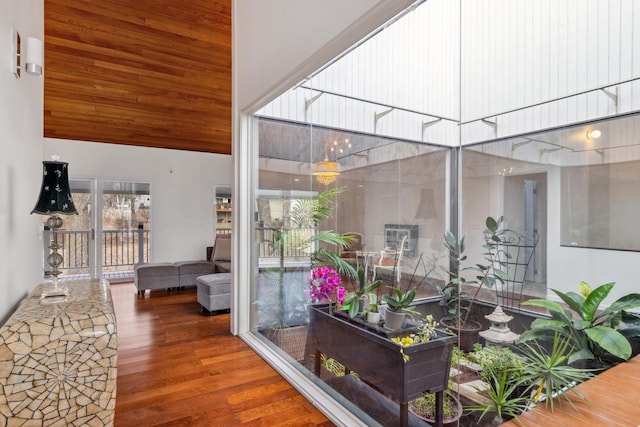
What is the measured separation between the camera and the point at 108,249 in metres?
6.88

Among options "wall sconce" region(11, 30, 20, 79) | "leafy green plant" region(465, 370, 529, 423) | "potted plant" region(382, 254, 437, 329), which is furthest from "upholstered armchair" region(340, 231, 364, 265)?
"wall sconce" region(11, 30, 20, 79)

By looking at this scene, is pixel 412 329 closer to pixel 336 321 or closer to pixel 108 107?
pixel 336 321

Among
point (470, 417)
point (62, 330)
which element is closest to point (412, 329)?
point (470, 417)

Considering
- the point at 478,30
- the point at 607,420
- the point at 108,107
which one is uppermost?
the point at 108,107

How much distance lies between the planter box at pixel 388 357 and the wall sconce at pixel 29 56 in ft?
8.22

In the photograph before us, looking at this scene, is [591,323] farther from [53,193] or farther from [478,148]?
[53,193]

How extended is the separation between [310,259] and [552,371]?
70.2 inches

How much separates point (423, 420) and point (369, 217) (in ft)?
3.68

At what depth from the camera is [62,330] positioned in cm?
174

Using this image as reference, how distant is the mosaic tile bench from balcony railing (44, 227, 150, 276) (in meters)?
5.52

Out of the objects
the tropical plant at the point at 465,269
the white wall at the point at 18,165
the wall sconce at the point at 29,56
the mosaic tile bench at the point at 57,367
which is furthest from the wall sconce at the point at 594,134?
the wall sconce at the point at 29,56

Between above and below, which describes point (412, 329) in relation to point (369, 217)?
below

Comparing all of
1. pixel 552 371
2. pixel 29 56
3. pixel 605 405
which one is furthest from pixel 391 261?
pixel 29 56

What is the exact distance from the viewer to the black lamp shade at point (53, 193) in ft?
7.41
